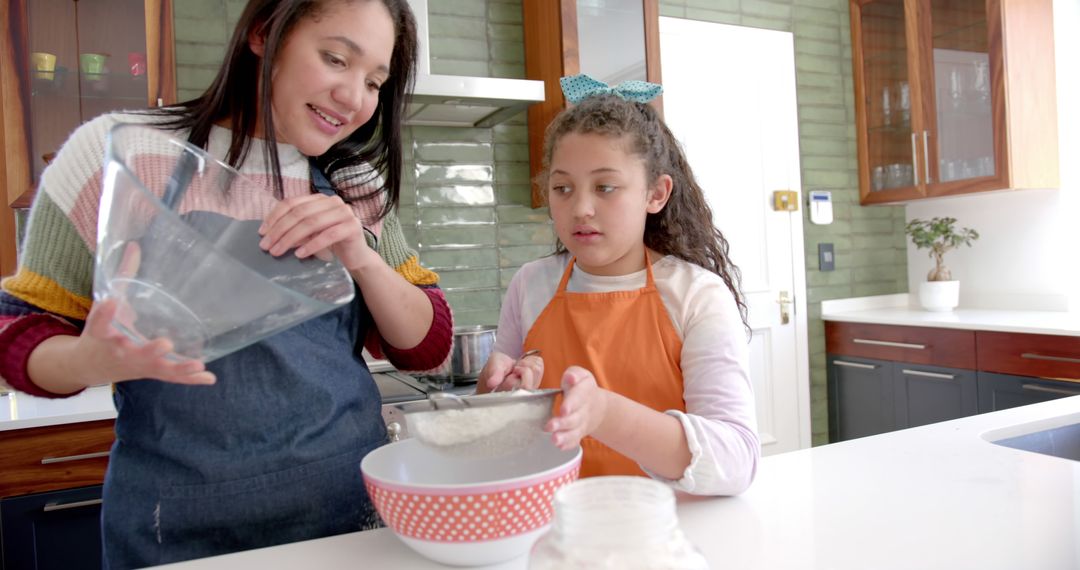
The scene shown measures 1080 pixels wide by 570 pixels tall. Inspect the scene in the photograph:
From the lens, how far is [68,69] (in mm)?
2121

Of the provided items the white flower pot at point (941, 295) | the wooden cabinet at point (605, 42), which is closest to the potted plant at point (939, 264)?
the white flower pot at point (941, 295)

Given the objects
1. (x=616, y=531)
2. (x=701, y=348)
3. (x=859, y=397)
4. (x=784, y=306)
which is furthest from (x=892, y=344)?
(x=616, y=531)

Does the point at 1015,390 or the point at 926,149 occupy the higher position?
the point at 926,149

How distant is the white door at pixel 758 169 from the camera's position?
3.20m

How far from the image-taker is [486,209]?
2.82m

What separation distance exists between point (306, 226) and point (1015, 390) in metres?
2.72

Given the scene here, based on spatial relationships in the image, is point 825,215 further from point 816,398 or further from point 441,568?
point 441,568

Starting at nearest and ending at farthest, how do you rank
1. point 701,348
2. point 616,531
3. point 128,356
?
1. point 616,531
2. point 128,356
3. point 701,348

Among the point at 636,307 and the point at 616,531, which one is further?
the point at 636,307

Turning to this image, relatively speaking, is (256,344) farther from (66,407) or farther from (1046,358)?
(1046,358)

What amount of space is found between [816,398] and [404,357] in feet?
9.65

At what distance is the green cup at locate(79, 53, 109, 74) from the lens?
2135 millimetres

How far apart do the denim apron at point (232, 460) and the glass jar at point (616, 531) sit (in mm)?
511

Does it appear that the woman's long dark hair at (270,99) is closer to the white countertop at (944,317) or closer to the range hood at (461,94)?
the range hood at (461,94)
